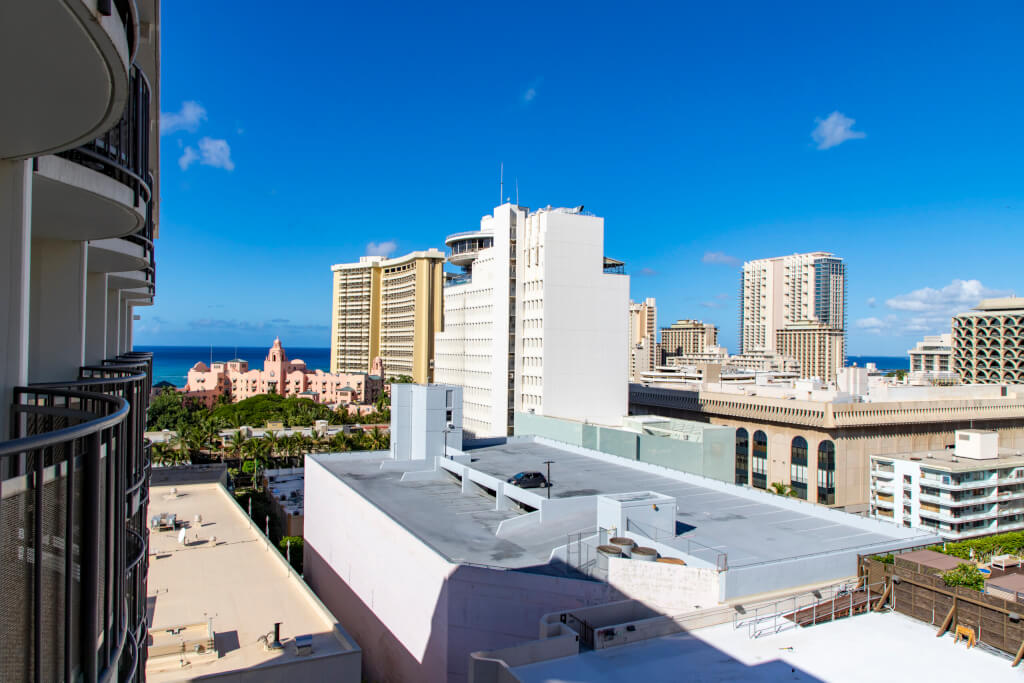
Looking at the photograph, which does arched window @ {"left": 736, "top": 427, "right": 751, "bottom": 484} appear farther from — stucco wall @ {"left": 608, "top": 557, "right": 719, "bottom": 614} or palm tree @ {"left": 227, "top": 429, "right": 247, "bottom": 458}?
stucco wall @ {"left": 608, "top": 557, "right": 719, "bottom": 614}

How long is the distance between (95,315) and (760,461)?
227ft

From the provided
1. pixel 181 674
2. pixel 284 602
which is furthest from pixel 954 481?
pixel 181 674

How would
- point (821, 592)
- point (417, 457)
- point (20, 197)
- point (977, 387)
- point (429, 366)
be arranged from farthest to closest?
point (429, 366)
point (977, 387)
point (417, 457)
point (821, 592)
point (20, 197)

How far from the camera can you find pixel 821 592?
1861cm

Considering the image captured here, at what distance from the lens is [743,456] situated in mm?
72562

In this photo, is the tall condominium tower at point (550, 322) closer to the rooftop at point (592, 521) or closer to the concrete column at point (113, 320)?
the rooftop at point (592, 521)

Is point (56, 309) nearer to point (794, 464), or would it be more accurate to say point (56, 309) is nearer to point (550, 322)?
point (550, 322)

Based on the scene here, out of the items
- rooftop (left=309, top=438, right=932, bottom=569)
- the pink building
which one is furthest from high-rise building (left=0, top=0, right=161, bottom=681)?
the pink building

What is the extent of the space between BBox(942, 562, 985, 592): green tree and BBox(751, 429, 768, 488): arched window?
55.2 m

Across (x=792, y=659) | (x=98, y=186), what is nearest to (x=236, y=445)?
(x=792, y=659)

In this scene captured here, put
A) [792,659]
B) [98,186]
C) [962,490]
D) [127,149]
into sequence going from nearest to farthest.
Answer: [98,186] < [127,149] < [792,659] < [962,490]

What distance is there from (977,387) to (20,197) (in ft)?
300

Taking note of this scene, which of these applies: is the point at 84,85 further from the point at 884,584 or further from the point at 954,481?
the point at 954,481

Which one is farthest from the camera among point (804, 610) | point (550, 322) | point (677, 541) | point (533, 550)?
point (550, 322)
